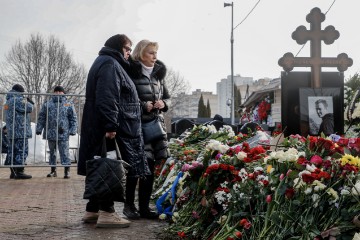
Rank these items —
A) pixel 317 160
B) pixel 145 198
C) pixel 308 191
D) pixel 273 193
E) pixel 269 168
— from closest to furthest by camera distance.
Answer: pixel 308 191, pixel 317 160, pixel 273 193, pixel 269 168, pixel 145 198

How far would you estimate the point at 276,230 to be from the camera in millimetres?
3139

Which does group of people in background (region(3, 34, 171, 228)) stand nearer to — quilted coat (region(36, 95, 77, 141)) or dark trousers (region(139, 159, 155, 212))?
dark trousers (region(139, 159, 155, 212))

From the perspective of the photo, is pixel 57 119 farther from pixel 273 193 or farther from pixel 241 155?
pixel 273 193

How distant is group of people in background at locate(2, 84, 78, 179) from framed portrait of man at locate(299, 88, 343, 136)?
5.79m

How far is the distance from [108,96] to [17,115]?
20.2ft

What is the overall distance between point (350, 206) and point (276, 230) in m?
0.50

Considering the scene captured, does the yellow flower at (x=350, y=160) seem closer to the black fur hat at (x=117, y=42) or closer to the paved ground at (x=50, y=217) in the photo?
the paved ground at (x=50, y=217)

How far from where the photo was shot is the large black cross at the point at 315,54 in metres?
6.21

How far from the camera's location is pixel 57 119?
10625mm

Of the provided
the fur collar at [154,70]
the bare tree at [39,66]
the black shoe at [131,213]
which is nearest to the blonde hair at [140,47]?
the fur collar at [154,70]

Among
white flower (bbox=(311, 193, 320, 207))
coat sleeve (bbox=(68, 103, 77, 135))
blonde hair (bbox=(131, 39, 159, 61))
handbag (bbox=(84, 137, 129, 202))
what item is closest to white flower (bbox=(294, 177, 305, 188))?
white flower (bbox=(311, 193, 320, 207))

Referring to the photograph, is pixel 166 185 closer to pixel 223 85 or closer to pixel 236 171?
pixel 236 171

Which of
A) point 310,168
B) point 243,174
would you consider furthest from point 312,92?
point 310,168

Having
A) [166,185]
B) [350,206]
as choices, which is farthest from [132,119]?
[350,206]
